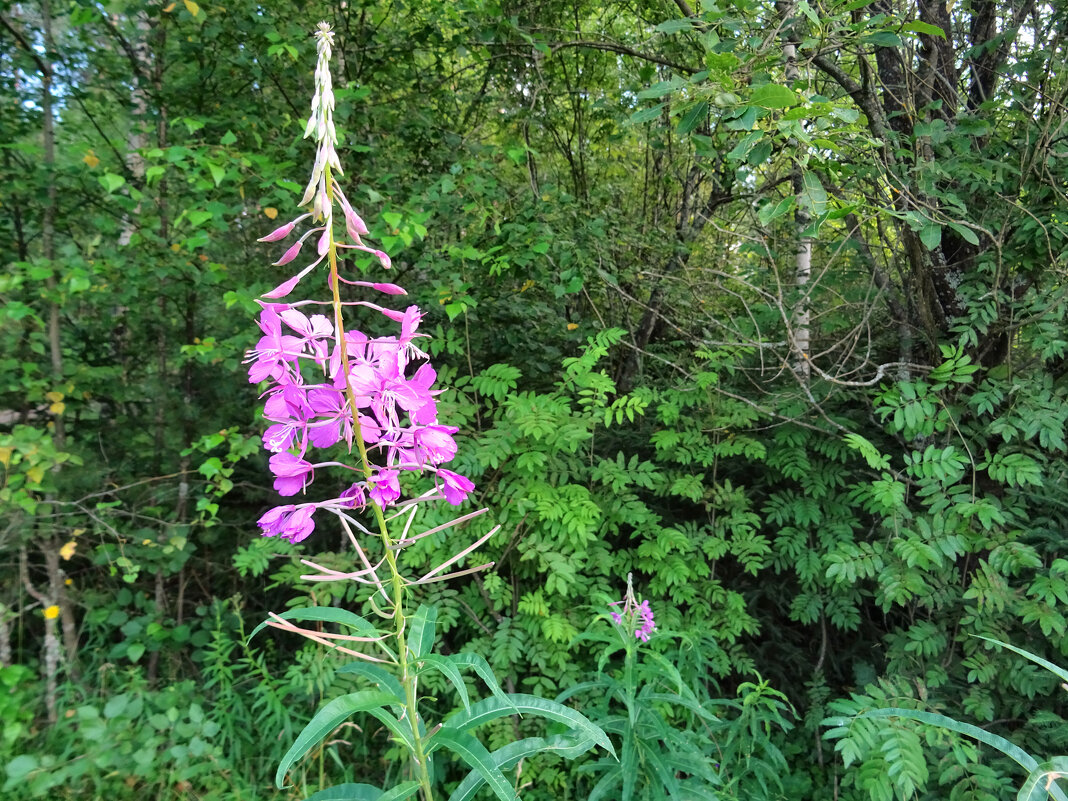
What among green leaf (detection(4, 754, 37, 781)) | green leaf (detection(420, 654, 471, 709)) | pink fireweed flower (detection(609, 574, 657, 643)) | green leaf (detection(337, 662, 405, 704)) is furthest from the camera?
green leaf (detection(4, 754, 37, 781))

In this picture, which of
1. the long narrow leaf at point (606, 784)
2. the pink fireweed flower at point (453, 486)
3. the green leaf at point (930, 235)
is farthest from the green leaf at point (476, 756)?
the green leaf at point (930, 235)

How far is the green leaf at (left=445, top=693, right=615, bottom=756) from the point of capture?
1.02 m

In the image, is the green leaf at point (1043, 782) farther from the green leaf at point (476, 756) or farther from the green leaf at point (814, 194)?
the green leaf at point (814, 194)

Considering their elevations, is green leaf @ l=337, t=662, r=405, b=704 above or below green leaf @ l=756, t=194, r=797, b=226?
below

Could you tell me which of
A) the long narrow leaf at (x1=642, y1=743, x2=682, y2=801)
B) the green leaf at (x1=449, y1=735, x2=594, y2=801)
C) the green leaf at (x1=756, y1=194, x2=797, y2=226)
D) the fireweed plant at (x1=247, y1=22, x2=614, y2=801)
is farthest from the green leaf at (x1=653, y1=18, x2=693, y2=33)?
the long narrow leaf at (x1=642, y1=743, x2=682, y2=801)

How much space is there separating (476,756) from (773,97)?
6.12ft

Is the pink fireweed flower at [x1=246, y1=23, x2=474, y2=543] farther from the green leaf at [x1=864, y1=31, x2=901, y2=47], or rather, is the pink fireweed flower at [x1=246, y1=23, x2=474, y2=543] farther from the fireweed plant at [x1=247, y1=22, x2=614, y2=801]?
the green leaf at [x1=864, y1=31, x2=901, y2=47]

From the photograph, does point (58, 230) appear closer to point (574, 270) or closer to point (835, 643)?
point (574, 270)

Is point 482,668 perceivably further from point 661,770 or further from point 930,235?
point 930,235

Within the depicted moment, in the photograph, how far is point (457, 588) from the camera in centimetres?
306

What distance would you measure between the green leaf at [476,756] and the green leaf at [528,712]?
0.09 ft

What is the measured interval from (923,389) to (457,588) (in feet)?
7.86

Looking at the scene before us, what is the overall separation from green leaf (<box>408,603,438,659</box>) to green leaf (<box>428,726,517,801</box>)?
0.47ft

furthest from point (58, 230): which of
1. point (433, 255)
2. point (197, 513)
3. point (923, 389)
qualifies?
point (923, 389)
